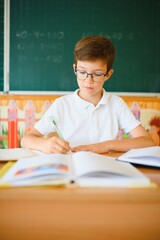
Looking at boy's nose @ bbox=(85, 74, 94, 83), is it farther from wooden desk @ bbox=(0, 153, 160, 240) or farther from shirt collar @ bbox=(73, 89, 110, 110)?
wooden desk @ bbox=(0, 153, 160, 240)

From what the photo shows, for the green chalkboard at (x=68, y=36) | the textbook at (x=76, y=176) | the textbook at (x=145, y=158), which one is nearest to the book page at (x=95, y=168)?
the textbook at (x=76, y=176)

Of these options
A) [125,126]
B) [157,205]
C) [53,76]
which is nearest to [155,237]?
[157,205]

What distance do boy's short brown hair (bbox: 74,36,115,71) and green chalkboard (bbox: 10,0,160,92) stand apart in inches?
53.8

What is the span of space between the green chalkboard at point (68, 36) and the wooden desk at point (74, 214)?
2.34 m

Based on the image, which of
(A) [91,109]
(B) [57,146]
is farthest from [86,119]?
(B) [57,146]

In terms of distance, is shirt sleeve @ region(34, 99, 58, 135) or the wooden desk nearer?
the wooden desk

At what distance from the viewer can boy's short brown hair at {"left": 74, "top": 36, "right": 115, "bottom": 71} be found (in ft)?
4.85

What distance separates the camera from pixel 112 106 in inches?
66.1

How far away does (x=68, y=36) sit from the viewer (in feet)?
9.52

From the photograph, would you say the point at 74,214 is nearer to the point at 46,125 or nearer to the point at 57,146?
the point at 57,146

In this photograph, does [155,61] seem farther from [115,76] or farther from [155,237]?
[155,237]

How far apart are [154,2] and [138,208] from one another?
265cm

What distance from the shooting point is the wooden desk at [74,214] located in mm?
637

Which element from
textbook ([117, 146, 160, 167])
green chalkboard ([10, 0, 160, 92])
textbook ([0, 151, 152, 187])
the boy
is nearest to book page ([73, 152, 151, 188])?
textbook ([0, 151, 152, 187])
